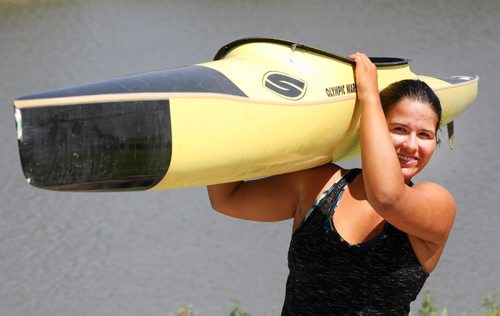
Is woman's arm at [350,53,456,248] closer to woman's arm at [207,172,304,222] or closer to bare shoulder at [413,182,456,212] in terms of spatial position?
bare shoulder at [413,182,456,212]

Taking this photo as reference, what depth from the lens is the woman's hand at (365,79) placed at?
6.55 ft

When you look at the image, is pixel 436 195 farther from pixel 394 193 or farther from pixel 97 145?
pixel 97 145

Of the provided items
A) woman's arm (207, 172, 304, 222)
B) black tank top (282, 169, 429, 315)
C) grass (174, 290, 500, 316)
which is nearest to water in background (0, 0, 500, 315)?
grass (174, 290, 500, 316)

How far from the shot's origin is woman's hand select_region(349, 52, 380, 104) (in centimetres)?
200

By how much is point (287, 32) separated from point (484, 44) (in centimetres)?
203

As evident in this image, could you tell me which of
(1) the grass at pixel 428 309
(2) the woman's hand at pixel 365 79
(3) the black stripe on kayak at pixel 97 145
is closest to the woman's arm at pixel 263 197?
(2) the woman's hand at pixel 365 79

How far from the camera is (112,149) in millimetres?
1657

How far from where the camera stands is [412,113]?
1965 millimetres

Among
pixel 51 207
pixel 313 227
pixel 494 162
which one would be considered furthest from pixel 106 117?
pixel 494 162

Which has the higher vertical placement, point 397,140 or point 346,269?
point 397,140

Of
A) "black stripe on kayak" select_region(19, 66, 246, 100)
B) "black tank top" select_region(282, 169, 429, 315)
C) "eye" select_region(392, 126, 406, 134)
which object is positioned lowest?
"black tank top" select_region(282, 169, 429, 315)

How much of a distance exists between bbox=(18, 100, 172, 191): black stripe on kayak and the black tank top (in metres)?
0.39

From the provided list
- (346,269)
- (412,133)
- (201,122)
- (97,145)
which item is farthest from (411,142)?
(97,145)

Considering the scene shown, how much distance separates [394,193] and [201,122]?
407 millimetres
